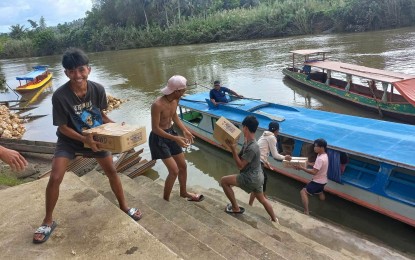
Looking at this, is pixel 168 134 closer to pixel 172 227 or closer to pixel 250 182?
pixel 172 227

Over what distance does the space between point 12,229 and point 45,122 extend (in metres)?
14.1

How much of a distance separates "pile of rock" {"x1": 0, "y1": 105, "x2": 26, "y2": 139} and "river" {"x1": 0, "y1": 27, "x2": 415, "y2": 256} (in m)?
0.38

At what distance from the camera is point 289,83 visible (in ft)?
63.9

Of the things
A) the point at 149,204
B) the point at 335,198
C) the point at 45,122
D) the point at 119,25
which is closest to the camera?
the point at 149,204

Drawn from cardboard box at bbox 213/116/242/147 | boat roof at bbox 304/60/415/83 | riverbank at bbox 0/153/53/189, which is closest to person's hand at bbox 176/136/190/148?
cardboard box at bbox 213/116/242/147

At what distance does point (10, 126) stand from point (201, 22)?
41.2m

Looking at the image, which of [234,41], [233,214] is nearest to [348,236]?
[233,214]

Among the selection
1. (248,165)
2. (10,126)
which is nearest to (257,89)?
(10,126)

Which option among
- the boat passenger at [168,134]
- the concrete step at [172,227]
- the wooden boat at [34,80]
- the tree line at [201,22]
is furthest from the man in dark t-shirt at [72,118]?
the tree line at [201,22]

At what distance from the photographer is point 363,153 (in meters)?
6.48

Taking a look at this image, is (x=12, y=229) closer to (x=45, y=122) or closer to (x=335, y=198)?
(x=335, y=198)

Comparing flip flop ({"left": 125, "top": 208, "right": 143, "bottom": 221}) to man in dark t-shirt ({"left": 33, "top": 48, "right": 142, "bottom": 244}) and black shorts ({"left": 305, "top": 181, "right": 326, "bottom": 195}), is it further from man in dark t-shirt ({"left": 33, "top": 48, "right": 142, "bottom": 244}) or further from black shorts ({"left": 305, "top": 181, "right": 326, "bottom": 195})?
black shorts ({"left": 305, "top": 181, "right": 326, "bottom": 195})

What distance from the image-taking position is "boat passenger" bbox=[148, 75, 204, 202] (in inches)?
174

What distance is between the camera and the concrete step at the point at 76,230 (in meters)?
3.26
